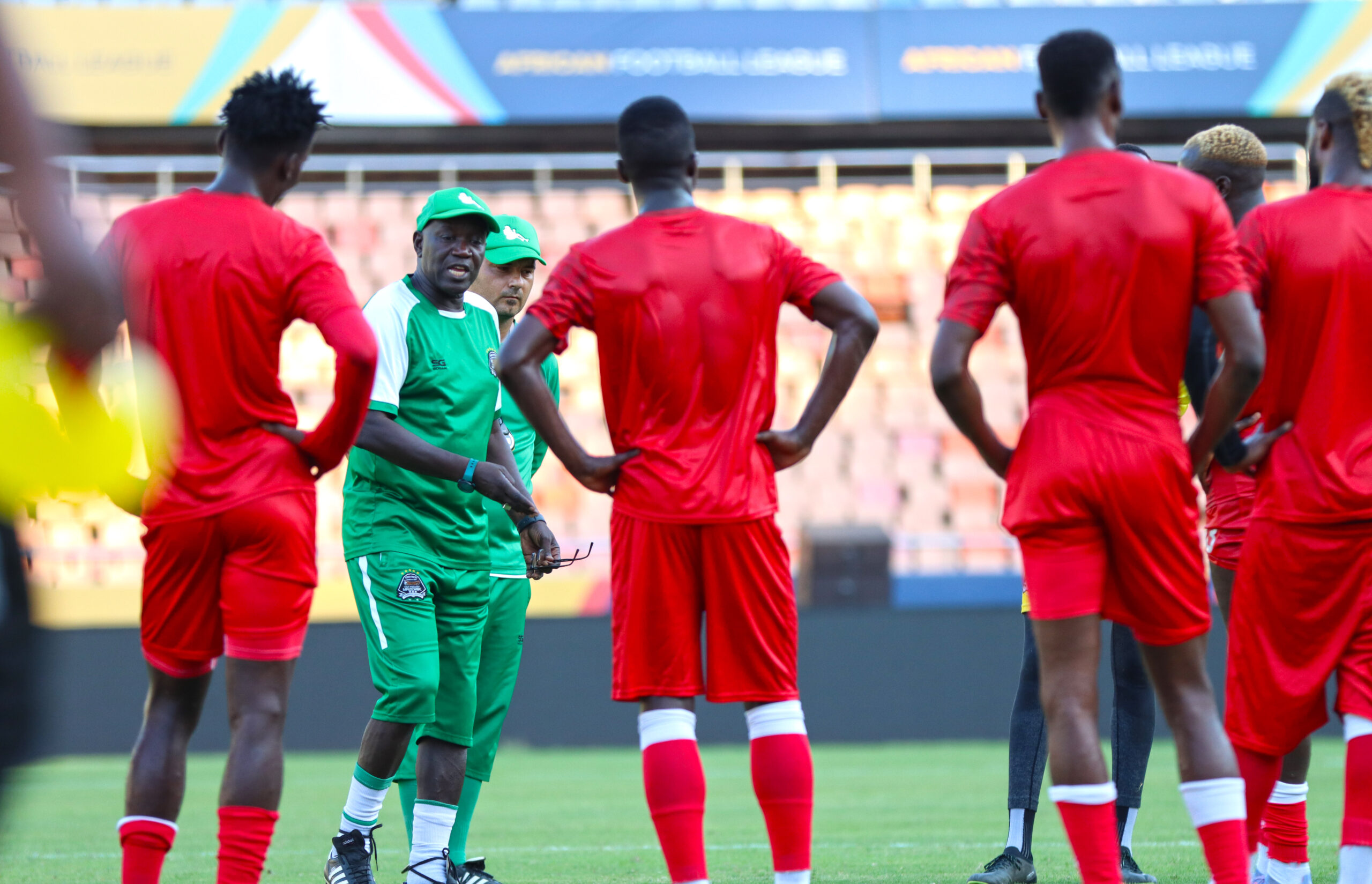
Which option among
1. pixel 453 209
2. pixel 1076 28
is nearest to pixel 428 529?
pixel 453 209

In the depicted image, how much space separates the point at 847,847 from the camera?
6008mm

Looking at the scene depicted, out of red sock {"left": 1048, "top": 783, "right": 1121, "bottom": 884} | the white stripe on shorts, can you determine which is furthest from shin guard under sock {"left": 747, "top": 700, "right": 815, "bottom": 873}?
the white stripe on shorts

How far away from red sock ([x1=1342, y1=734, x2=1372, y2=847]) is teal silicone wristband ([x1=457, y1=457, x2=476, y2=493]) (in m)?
2.55

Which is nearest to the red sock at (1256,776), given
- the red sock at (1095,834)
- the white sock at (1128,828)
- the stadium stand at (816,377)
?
the red sock at (1095,834)

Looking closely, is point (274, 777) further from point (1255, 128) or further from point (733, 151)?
point (1255, 128)

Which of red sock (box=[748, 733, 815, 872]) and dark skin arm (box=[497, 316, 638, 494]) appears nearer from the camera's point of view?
red sock (box=[748, 733, 815, 872])

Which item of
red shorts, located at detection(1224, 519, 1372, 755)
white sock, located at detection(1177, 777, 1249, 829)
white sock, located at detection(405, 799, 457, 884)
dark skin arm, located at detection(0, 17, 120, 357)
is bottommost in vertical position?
white sock, located at detection(405, 799, 457, 884)

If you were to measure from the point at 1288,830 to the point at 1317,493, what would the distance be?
1.16 metres

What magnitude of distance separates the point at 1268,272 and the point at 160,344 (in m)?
2.78

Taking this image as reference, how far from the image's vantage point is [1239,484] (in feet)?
14.5

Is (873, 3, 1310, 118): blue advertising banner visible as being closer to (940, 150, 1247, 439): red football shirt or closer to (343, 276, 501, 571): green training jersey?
(343, 276, 501, 571): green training jersey

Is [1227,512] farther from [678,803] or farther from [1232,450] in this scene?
[678,803]

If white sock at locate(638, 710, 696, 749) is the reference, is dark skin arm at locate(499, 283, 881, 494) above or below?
above

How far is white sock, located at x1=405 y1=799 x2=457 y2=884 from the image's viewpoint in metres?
4.45
